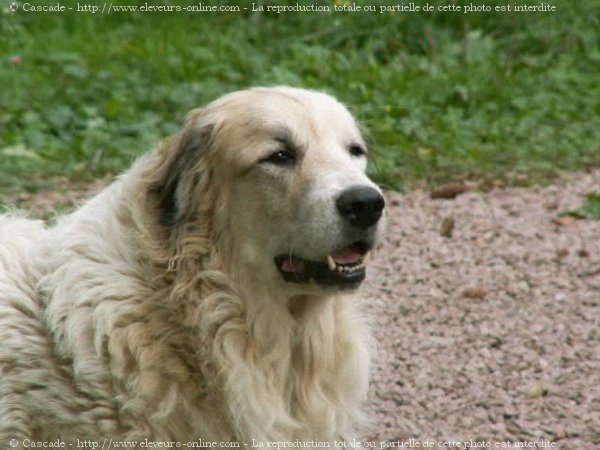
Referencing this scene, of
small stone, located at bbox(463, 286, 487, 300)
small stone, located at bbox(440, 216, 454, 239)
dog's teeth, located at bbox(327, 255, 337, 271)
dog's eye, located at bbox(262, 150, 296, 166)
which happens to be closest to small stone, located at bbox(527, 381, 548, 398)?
small stone, located at bbox(463, 286, 487, 300)

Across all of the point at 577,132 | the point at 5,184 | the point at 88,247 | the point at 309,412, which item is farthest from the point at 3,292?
the point at 577,132

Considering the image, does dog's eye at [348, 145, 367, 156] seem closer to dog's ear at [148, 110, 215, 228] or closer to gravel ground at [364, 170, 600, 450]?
dog's ear at [148, 110, 215, 228]

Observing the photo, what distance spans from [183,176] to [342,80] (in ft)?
21.1

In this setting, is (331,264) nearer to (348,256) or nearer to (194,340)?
(348,256)

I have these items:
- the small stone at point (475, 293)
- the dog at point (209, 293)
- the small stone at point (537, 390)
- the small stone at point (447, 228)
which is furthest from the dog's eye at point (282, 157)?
the small stone at point (447, 228)

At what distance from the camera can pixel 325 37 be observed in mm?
12414

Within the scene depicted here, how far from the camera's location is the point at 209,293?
4.75 meters

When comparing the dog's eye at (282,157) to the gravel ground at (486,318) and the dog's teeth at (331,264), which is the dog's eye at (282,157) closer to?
the dog's teeth at (331,264)

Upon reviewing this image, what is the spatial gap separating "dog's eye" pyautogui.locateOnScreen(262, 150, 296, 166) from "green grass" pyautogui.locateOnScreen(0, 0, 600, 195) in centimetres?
379

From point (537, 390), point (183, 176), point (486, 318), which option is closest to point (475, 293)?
point (486, 318)

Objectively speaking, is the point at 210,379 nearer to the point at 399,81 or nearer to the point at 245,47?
the point at 399,81

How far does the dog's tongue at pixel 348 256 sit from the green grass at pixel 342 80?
3888mm

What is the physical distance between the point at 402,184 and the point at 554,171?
126cm

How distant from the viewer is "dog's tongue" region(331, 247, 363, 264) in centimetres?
465
